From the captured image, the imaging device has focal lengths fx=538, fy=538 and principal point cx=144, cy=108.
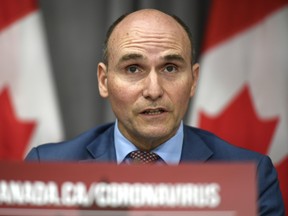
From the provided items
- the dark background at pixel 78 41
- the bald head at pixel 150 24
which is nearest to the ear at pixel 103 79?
the bald head at pixel 150 24

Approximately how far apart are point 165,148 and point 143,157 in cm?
7

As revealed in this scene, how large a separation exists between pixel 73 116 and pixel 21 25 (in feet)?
1.33

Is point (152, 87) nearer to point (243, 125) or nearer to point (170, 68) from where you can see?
point (170, 68)

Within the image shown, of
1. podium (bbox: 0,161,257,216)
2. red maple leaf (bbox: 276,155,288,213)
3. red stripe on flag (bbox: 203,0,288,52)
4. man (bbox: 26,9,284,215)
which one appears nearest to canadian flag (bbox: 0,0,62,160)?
man (bbox: 26,9,284,215)

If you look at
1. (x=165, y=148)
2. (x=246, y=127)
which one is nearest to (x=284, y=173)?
(x=246, y=127)

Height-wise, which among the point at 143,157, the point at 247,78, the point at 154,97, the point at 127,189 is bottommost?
the point at 127,189

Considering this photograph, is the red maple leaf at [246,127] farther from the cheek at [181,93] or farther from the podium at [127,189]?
the podium at [127,189]

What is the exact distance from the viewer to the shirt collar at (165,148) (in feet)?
4.89

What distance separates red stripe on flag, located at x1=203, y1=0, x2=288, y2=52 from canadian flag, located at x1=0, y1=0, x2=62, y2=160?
25.5 inches

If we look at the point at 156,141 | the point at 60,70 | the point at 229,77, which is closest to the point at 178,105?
the point at 156,141

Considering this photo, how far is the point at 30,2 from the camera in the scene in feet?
6.79

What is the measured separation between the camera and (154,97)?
1.31m

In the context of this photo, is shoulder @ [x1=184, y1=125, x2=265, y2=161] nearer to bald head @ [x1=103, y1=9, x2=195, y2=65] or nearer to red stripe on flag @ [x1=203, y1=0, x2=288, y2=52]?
bald head @ [x1=103, y1=9, x2=195, y2=65]

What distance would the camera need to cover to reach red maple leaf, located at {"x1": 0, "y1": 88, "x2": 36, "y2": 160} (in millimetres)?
2073
